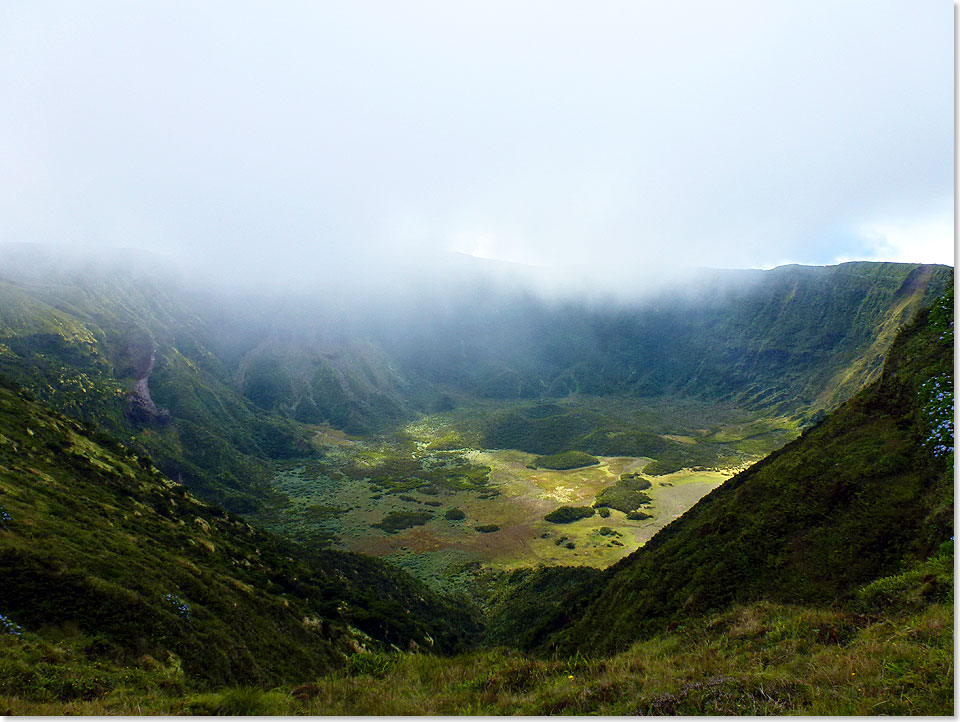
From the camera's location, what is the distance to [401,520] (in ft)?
245

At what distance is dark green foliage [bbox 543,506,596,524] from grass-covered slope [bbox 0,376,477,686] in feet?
112

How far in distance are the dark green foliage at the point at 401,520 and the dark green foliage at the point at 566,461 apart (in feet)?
169

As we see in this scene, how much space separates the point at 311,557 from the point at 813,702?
5003 centimetres

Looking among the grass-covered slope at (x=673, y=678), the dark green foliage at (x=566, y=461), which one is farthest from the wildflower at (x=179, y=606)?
the dark green foliage at (x=566, y=461)

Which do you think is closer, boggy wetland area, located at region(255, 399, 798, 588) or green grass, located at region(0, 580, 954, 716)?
green grass, located at region(0, 580, 954, 716)

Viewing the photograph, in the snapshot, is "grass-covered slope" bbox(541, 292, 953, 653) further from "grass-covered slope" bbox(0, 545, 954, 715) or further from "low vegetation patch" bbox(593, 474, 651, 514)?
"low vegetation patch" bbox(593, 474, 651, 514)

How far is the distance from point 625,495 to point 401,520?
155ft

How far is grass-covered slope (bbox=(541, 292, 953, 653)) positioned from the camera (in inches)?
496

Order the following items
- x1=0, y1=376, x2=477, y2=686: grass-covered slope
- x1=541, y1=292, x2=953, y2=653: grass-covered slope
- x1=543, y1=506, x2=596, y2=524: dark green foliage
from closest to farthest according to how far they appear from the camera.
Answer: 1. x1=541, y1=292, x2=953, y2=653: grass-covered slope
2. x1=0, y1=376, x2=477, y2=686: grass-covered slope
3. x1=543, y1=506, x2=596, y2=524: dark green foliage

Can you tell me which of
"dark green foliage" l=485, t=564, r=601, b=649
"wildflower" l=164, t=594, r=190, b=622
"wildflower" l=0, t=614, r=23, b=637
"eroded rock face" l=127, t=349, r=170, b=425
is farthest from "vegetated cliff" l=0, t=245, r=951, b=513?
"wildflower" l=0, t=614, r=23, b=637

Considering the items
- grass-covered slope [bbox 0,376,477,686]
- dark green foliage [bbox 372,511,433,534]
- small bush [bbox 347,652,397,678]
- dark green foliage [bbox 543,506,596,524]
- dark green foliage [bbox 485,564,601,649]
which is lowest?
dark green foliage [bbox 372,511,433,534]

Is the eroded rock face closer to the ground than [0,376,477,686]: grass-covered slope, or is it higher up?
closer to the ground

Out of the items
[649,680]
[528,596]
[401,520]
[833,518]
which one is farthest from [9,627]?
[401,520]

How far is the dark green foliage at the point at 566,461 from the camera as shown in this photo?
118562 millimetres
